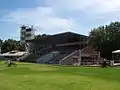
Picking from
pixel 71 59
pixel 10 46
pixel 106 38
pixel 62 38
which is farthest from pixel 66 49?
pixel 10 46

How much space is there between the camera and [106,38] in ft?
265

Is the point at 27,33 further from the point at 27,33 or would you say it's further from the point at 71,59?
the point at 71,59

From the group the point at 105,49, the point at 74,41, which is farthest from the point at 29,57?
the point at 105,49

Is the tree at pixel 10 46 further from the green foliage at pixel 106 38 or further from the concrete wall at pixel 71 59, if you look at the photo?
the concrete wall at pixel 71 59

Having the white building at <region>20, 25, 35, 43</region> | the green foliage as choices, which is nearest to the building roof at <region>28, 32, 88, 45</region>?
the green foliage

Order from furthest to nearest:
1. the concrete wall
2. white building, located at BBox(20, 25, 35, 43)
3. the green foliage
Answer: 1. white building, located at BBox(20, 25, 35, 43)
2. the green foliage
3. the concrete wall

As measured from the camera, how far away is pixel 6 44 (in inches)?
5192

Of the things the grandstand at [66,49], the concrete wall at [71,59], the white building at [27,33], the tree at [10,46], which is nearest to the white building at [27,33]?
the white building at [27,33]

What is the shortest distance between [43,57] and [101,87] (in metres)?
62.1

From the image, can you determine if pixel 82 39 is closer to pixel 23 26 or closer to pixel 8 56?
pixel 8 56

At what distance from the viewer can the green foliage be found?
78094 millimetres

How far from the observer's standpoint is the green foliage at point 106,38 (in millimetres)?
78094

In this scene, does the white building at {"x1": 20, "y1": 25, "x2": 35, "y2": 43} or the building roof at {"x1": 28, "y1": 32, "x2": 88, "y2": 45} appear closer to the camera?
the building roof at {"x1": 28, "y1": 32, "x2": 88, "y2": 45}

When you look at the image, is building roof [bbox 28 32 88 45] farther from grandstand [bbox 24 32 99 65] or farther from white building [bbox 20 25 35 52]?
white building [bbox 20 25 35 52]
